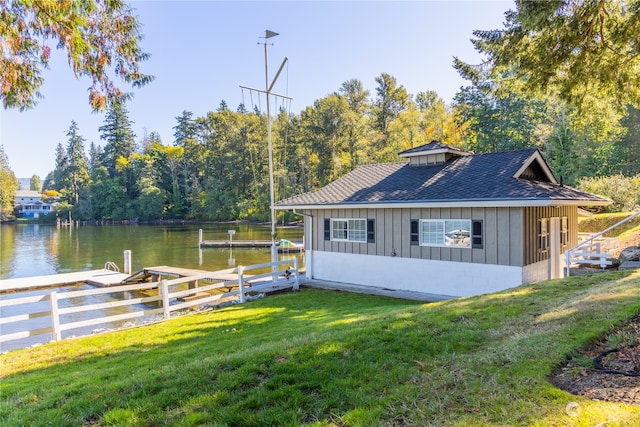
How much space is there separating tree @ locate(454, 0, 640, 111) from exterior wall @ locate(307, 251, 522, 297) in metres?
4.56

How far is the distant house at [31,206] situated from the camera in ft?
289

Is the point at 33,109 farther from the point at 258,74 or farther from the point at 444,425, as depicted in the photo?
the point at 258,74

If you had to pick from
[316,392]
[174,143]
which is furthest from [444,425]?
[174,143]

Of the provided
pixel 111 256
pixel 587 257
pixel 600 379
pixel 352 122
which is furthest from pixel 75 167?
pixel 600 379

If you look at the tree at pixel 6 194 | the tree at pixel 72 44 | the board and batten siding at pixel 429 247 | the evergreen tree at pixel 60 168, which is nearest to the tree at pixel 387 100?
the board and batten siding at pixel 429 247

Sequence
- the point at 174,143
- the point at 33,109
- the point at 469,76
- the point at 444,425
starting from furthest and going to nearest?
the point at 174,143 < the point at 469,76 < the point at 33,109 < the point at 444,425

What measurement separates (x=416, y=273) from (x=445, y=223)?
178 cm

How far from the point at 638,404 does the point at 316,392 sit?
Answer: 2525 mm

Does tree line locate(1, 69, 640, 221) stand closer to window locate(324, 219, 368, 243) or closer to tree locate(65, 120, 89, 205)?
tree locate(65, 120, 89, 205)

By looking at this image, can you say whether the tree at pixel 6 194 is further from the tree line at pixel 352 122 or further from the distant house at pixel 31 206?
the distant house at pixel 31 206

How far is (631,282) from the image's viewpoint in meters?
7.58

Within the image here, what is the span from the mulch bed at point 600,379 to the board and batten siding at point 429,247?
6.46m

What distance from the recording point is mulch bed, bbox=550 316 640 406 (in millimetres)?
3213

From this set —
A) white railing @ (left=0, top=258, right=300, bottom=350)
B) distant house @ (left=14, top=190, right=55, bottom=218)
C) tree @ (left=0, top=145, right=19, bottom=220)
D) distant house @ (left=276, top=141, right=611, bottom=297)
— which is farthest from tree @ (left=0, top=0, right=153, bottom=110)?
distant house @ (left=14, top=190, right=55, bottom=218)
